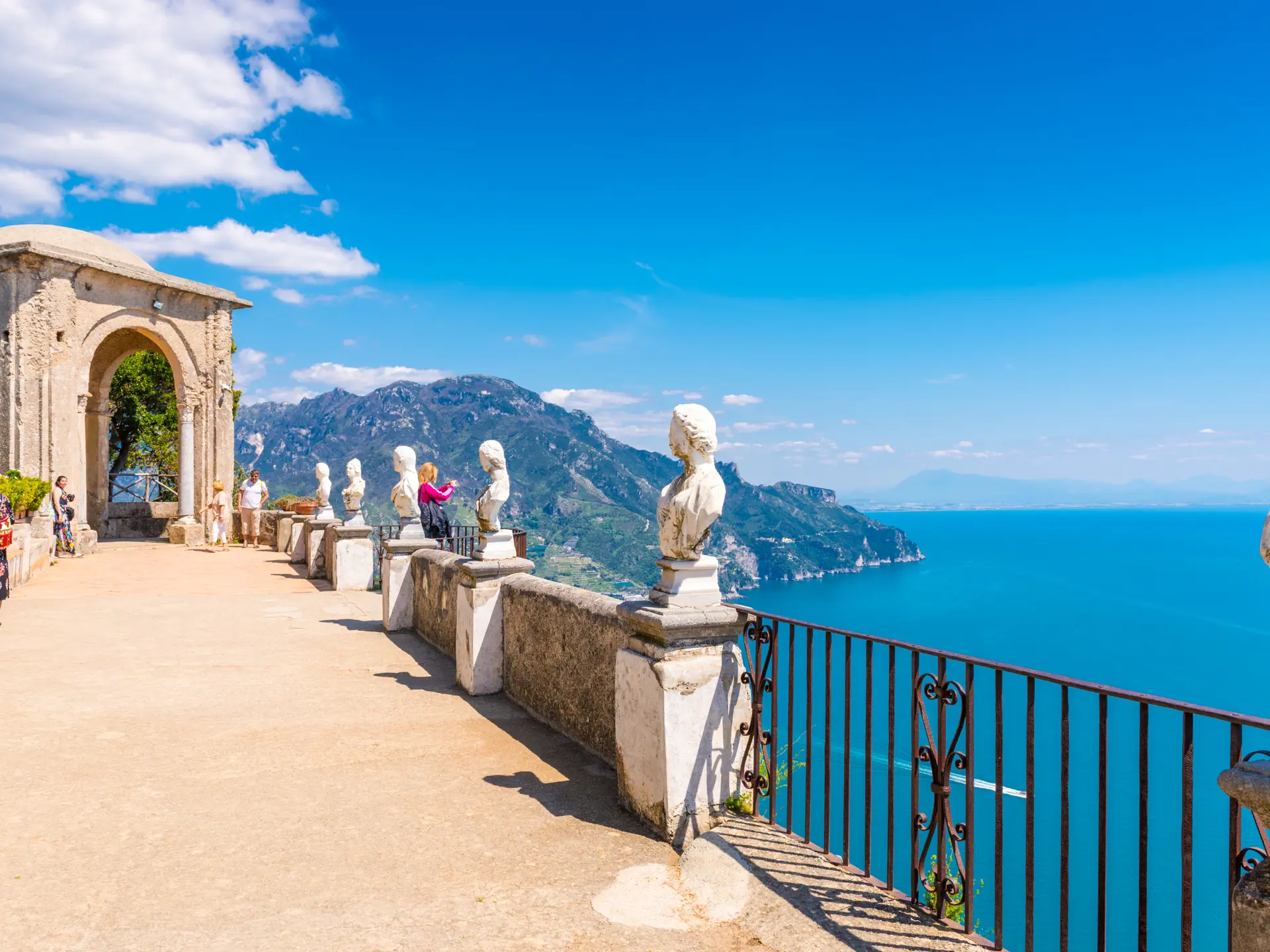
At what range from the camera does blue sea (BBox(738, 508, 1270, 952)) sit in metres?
39.0

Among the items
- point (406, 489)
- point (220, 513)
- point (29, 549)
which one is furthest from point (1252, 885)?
point (220, 513)

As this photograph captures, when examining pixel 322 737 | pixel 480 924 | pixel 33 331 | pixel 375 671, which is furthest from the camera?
pixel 33 331

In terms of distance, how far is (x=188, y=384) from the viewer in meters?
19.5

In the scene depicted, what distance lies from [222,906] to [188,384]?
19214 mm

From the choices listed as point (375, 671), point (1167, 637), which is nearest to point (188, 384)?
point (375, 671)

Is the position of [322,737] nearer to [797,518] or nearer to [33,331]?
[33,331]

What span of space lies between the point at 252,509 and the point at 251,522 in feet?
1.12

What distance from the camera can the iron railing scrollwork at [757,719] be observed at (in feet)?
12.6

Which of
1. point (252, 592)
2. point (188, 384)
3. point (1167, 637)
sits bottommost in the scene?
point (1167, 637)

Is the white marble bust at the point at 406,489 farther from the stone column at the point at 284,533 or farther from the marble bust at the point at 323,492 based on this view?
the stone column at the point at 284,533

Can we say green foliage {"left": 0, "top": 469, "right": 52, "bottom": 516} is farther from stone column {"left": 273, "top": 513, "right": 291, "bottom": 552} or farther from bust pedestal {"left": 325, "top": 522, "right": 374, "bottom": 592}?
bust pedestal {"left": 325, "top": 522, "right": 374, "bottom": 592}

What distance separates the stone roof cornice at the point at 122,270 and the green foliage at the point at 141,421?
12.3 meters

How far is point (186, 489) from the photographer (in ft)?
63.3

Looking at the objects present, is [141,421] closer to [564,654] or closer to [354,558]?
[354,558]
